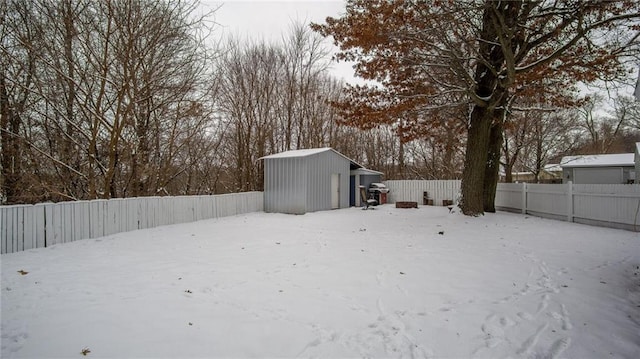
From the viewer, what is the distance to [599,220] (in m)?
8.62

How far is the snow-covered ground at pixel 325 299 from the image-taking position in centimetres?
264

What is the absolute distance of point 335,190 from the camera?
49.4 ft

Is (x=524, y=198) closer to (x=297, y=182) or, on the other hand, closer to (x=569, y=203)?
(x=569, y=203)

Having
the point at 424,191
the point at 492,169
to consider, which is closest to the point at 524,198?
the point at 492,169

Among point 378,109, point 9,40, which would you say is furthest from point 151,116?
point 378,109

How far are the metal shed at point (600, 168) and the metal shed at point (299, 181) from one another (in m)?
16.6

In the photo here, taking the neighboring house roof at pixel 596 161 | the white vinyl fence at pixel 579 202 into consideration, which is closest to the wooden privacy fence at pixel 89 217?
the white vinyl fence at pixel 579 202

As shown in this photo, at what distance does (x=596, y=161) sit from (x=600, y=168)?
0.48 metres

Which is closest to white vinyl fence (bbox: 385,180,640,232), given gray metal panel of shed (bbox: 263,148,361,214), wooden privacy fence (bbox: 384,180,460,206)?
wooden privacy fence (bbox: 384,180,460,206)

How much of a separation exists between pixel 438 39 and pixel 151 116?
9.12 metres

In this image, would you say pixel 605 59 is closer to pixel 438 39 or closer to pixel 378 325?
pixel 438 39

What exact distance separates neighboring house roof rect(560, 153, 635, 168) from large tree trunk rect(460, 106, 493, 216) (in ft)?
48.7

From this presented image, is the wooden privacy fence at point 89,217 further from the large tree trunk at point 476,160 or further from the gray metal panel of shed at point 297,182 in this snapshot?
the large tree trunk at point 476,160

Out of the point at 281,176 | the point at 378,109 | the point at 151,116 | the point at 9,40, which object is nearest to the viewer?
the point at 9,40
